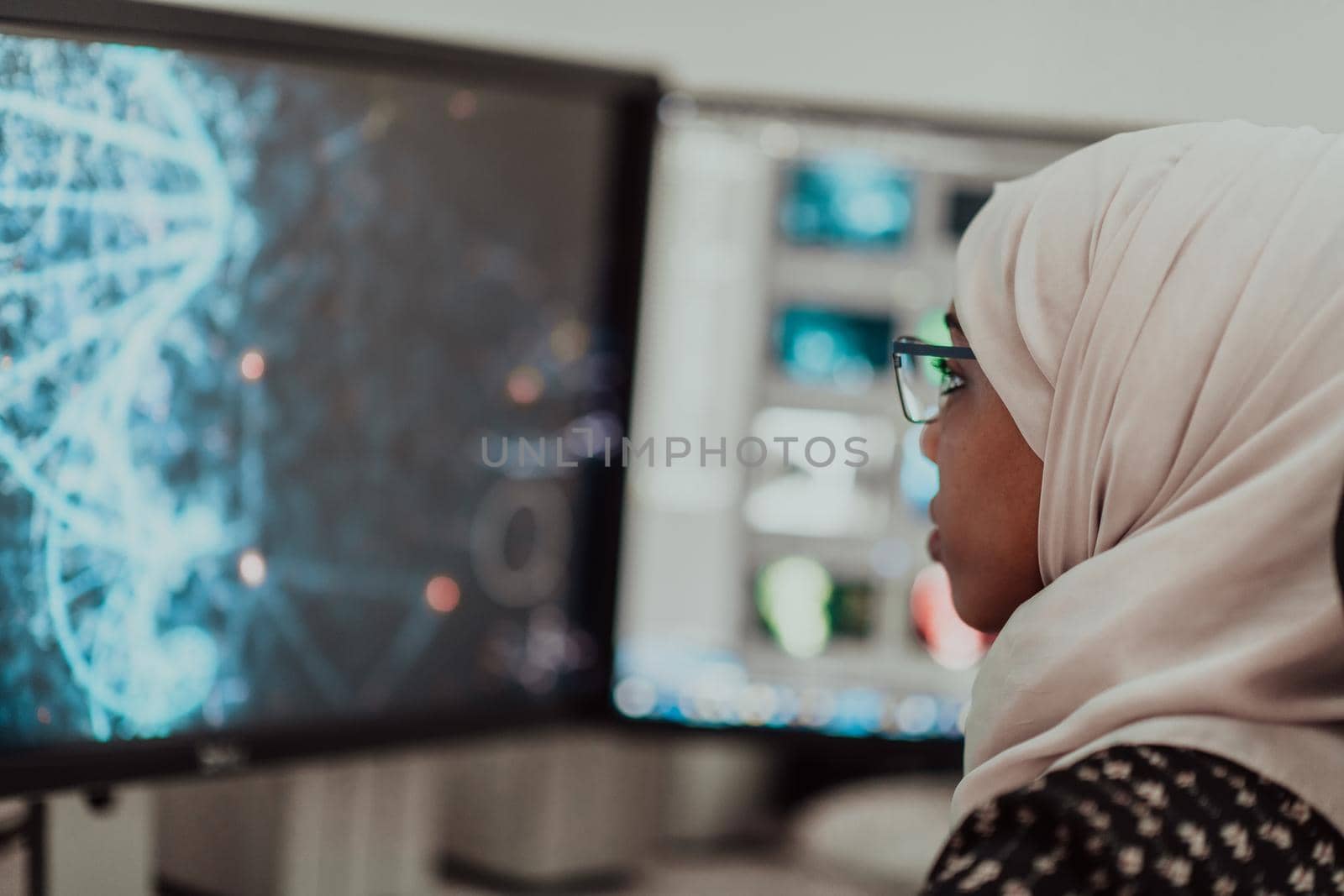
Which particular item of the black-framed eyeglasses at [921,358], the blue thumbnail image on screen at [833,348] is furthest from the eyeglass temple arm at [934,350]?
the blue thumbnail image on screen at [833,348]

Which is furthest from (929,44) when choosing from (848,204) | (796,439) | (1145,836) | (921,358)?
(1145,836)

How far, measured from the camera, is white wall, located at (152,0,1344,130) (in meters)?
1.40

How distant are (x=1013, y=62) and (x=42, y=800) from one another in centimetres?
129

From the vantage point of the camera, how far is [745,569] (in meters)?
1.25

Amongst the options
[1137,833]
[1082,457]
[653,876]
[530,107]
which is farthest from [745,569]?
[1137,833]

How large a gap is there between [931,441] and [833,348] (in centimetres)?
41

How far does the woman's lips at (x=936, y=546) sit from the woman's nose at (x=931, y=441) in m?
0.05

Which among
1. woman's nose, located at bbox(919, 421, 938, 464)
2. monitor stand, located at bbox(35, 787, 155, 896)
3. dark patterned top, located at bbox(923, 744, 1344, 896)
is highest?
woman's nose, located at bbox(919, 421, 938, 464)

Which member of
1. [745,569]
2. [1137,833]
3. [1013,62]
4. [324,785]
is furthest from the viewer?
[1013,62]

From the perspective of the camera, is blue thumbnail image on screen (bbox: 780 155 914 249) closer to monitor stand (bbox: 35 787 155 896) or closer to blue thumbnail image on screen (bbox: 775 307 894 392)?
blue thumbnail image on screen (bbox: 775 307 894 392)

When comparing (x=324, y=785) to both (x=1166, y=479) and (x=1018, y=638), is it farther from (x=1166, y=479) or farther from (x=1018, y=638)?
(x=1166, y=479)

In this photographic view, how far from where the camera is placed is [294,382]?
1.00m

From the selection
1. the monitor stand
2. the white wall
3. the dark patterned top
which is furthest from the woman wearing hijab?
the white wall

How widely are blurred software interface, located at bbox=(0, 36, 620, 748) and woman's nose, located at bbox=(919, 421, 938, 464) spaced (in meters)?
0.43
